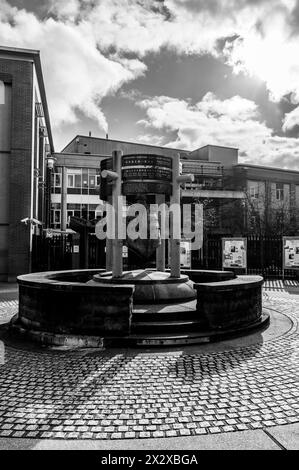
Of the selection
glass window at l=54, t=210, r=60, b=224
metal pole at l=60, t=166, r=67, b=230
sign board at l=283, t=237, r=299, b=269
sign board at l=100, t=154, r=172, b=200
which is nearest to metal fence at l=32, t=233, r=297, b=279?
sign board at l=283, t=237, r=299, b=269

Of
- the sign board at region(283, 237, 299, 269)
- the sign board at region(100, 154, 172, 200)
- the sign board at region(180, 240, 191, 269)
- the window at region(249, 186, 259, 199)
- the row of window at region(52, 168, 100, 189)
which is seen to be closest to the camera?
the sign board at region(100, 154, 172, 200)

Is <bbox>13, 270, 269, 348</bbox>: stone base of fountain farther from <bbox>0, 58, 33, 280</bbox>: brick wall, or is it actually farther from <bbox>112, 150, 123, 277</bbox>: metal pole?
<bbox>0, 58, 33, 280</bbox>: brick wall

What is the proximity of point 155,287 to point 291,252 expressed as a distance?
41.0ft

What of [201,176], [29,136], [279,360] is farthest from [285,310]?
[201,176]

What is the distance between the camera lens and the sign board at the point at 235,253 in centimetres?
1909

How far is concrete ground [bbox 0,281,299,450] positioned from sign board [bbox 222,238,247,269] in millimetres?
12733

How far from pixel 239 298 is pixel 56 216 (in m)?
32.3

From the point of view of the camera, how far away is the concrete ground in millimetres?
3221

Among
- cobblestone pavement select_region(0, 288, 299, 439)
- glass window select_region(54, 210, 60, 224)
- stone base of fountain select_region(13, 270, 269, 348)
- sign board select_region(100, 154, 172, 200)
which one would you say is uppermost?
glass window select_region(54, 210, 60, 224)

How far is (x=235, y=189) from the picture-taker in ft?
144

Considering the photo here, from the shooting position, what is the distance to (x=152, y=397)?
13.6 ft

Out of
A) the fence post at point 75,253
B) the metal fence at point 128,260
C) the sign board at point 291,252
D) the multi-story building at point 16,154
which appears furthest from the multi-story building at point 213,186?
the multi-story building at point 16,154

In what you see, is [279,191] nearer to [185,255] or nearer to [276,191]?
[276,191]

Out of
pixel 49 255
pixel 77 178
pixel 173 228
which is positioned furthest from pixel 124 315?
pixel 77 178
